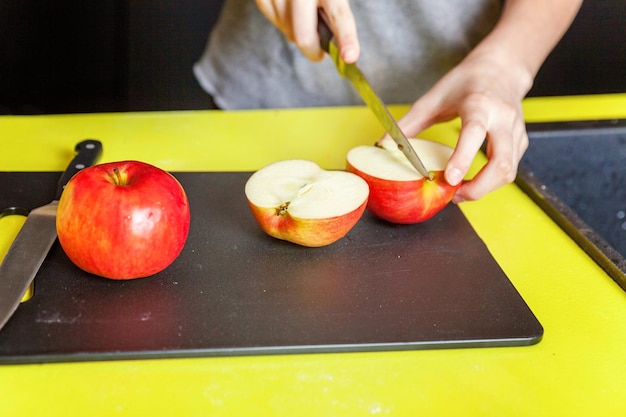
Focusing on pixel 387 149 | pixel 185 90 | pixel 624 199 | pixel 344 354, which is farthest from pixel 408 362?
pixel 185 90

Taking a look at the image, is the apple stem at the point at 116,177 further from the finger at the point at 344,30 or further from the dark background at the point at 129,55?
the dark background at the point at 129,55

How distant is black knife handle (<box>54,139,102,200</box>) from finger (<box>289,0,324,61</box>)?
13.5 inches

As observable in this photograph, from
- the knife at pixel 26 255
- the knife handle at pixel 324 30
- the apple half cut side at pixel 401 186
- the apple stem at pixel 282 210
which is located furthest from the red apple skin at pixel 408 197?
the knife at pixel 26 255

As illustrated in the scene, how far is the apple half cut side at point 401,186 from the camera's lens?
0.82 meters

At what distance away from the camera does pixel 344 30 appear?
915mm

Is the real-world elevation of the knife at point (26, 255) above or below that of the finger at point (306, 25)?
below

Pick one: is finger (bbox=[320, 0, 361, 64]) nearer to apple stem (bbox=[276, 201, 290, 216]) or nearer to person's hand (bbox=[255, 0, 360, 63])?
person's hand (bbox=[255, 0, 360, 63])

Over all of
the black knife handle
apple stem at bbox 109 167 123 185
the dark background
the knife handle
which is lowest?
the dark background

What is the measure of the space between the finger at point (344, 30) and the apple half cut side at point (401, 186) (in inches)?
5.4

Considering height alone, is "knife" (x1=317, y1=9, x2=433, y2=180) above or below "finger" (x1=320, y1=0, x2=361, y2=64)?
below

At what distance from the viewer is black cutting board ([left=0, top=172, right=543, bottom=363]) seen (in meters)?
0.65

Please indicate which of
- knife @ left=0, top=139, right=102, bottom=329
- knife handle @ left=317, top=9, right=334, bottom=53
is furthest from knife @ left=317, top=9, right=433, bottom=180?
knife @ left=0, top=139, right=102, bottom=329

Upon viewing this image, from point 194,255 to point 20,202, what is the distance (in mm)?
268

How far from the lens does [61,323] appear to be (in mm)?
666
